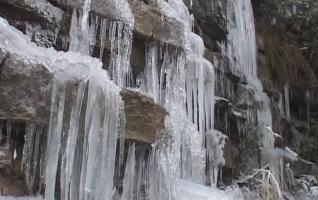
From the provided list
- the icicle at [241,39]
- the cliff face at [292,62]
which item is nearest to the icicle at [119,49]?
the icicle at [241,39]

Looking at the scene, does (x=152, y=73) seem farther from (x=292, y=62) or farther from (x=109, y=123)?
(x=292, y=62)

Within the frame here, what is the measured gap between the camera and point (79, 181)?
391 centimetres

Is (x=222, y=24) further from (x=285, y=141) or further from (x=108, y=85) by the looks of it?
(x=108, y=85)

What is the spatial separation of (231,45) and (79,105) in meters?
4.69

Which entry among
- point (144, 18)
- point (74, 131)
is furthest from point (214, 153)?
point (74, 131)

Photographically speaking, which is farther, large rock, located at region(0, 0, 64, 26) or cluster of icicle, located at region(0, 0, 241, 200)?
large rock, located at region(0, 0, 64, 26)

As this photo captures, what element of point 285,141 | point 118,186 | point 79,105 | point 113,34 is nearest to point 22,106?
point 79,105

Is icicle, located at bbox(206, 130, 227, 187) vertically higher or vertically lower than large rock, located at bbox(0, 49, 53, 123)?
lower

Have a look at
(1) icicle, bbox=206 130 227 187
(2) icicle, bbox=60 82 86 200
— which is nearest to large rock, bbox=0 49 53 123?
(2) icicle, bbox=60 82 86 200

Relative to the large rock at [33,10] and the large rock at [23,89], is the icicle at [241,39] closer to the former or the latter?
the large rock at [33,10]

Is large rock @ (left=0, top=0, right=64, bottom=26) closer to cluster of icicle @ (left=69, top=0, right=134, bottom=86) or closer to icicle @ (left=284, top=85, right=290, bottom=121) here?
cluster of icicle @ (left=69, top=0, right=134, bottom=86)

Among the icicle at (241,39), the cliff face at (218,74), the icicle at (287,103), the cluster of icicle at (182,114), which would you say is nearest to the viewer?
the cliff face at (218,74)

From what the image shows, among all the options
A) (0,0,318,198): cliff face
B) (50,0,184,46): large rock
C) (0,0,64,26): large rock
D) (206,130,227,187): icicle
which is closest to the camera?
(0,0,318,198): cliff face

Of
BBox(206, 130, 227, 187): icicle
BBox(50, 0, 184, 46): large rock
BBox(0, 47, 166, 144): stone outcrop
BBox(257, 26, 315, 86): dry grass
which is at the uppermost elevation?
BBox(257, 26, 315, 86): dry grass
